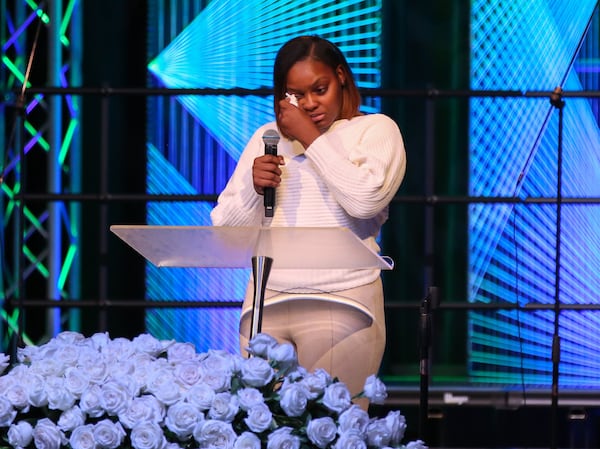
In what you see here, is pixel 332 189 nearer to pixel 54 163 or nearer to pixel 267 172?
pixel 267 172

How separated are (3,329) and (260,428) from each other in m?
2.97

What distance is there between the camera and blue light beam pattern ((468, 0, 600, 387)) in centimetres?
386

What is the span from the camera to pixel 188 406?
4.29 ft

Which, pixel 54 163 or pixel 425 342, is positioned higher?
pixel 54 163

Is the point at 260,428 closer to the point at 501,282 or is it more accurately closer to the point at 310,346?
the point at 310,346

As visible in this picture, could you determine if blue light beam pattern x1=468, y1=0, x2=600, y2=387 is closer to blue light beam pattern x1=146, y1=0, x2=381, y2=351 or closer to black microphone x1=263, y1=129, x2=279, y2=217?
blue light beam pattern x1=146, y1=0, x2=381, y2=351

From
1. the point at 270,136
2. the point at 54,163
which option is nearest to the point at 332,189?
the point at 270,136

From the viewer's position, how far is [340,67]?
2.28 m

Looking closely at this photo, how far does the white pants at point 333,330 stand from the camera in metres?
2.15

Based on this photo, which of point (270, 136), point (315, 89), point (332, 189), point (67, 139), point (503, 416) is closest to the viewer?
point (270, 136)

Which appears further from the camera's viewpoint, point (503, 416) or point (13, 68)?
point (13, 68)

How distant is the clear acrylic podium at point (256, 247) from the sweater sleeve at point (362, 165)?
24 centimetres

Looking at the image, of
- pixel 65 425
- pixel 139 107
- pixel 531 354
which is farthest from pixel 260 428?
pixel 139 107

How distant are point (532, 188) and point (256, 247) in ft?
7.63
